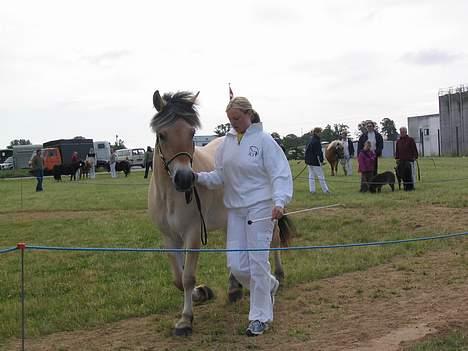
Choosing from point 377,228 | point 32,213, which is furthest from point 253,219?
point 32,213

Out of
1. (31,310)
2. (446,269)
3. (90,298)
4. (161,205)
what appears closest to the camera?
(161,205)

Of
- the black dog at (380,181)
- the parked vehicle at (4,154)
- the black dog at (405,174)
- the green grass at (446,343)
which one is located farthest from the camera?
the parked vehicle at (4,154)

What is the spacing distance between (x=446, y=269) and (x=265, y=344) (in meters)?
3.33

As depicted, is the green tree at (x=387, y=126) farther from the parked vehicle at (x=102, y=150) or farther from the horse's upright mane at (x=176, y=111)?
the horse's upright mane at (x=176, y=111)

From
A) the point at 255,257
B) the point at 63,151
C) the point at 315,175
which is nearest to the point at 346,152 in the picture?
the point at 315,175

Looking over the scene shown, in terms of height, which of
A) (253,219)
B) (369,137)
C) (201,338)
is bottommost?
(201,338)

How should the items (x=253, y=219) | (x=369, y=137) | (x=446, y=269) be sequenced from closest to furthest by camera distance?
(x=253, y=219)
(x=446, y=269)
(x=369, y=137)

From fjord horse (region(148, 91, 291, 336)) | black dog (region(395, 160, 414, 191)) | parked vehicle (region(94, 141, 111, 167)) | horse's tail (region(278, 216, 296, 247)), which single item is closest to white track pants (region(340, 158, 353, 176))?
black dog (region(395, 160, 414, 191))

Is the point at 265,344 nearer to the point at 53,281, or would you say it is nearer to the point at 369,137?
the point at 53,281

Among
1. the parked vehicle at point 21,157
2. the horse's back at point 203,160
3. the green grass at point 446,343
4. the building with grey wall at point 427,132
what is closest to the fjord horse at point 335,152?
the horse's back at point 203,160

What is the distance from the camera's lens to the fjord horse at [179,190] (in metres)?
5.13

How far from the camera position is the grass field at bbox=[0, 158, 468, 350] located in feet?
20.5

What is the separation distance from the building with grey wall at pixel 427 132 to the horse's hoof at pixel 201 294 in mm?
67683

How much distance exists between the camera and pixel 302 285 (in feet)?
22.6
